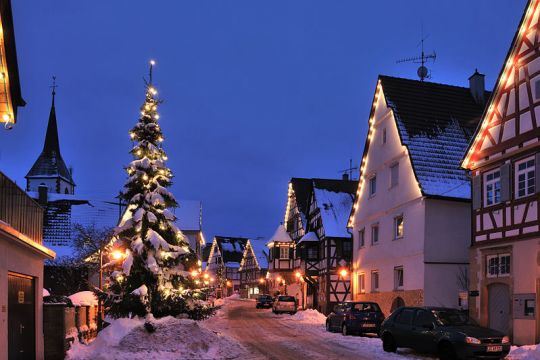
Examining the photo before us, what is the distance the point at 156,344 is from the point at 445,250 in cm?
1473

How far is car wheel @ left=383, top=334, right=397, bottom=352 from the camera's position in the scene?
18.1 metres

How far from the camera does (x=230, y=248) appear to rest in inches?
4572

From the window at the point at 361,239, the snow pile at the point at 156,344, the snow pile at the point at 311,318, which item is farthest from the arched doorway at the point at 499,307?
the snow pile at the point at 311,318

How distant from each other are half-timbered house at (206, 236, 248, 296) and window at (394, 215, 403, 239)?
80.4 m

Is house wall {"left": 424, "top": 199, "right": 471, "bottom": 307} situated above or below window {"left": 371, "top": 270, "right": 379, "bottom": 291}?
above

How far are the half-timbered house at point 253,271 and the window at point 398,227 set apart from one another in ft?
187

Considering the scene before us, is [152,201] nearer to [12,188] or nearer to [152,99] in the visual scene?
[152,99]

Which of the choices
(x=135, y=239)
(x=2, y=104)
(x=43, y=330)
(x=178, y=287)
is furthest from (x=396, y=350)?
(x=2, y=104)

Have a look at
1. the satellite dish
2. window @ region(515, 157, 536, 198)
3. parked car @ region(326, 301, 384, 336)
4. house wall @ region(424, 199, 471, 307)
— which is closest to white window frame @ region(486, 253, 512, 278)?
window @ region(515, 157, 536, 198)

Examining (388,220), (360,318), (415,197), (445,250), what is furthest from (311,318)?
(360,318)

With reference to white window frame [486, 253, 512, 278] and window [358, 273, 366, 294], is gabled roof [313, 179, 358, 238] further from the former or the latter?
white window frame [486, 253, 512, 278]

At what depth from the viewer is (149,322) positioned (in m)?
17.8

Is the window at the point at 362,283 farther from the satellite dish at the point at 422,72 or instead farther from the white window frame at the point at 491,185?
the white window frame at the point at 491,185

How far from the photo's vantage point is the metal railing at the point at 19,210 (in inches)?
496
